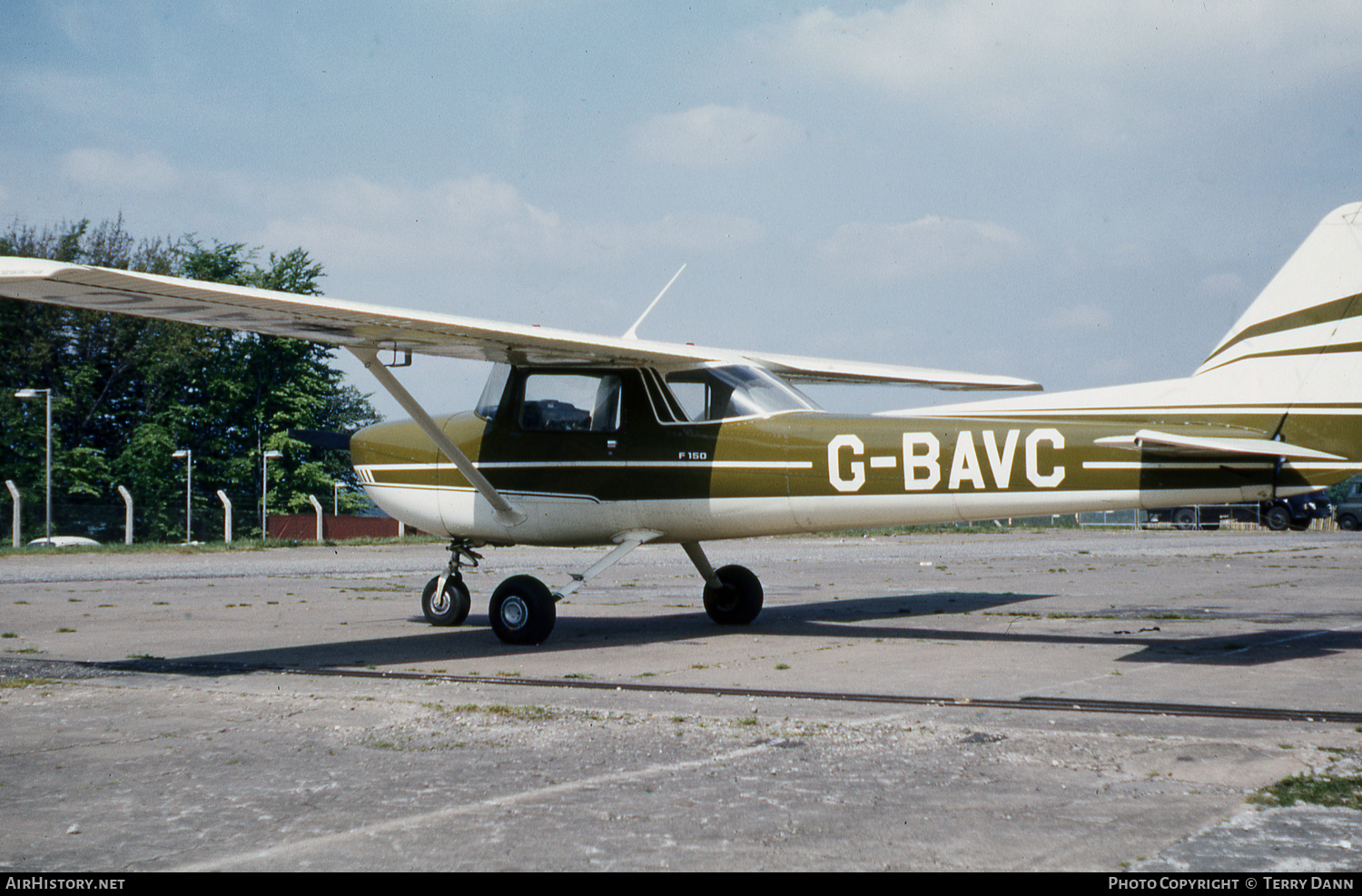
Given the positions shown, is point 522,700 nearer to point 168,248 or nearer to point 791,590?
point 791,590

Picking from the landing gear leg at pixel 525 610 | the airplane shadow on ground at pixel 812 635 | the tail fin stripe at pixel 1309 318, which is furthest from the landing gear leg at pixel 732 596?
the tail fin stripe at pixel 1309 318

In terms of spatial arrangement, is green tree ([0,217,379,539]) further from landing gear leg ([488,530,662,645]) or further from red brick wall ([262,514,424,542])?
landing gear leg ([488,530,662,645])

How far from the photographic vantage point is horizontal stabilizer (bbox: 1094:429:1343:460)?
24.7 feet

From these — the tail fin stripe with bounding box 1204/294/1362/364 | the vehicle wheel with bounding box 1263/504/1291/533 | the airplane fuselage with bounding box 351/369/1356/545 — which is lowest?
the vehicle wheel with bounding box 1263/504/1291/533

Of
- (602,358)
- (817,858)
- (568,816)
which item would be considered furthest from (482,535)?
(817,858)

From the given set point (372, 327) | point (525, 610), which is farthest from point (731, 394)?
point (372, 327)

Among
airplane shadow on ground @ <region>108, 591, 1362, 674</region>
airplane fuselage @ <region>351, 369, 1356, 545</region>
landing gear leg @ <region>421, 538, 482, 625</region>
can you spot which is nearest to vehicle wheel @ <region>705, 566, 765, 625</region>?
airplane shadow on ground @ <region>108, 591, 1362, 674</region>

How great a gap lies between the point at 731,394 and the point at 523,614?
272 centimetres

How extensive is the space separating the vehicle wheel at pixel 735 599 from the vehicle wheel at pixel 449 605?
250 cm

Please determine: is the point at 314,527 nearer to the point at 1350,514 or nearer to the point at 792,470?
the point at 1350,514

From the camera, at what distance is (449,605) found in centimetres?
1141

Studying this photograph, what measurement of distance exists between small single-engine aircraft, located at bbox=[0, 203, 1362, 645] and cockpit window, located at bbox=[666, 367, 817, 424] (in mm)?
19
